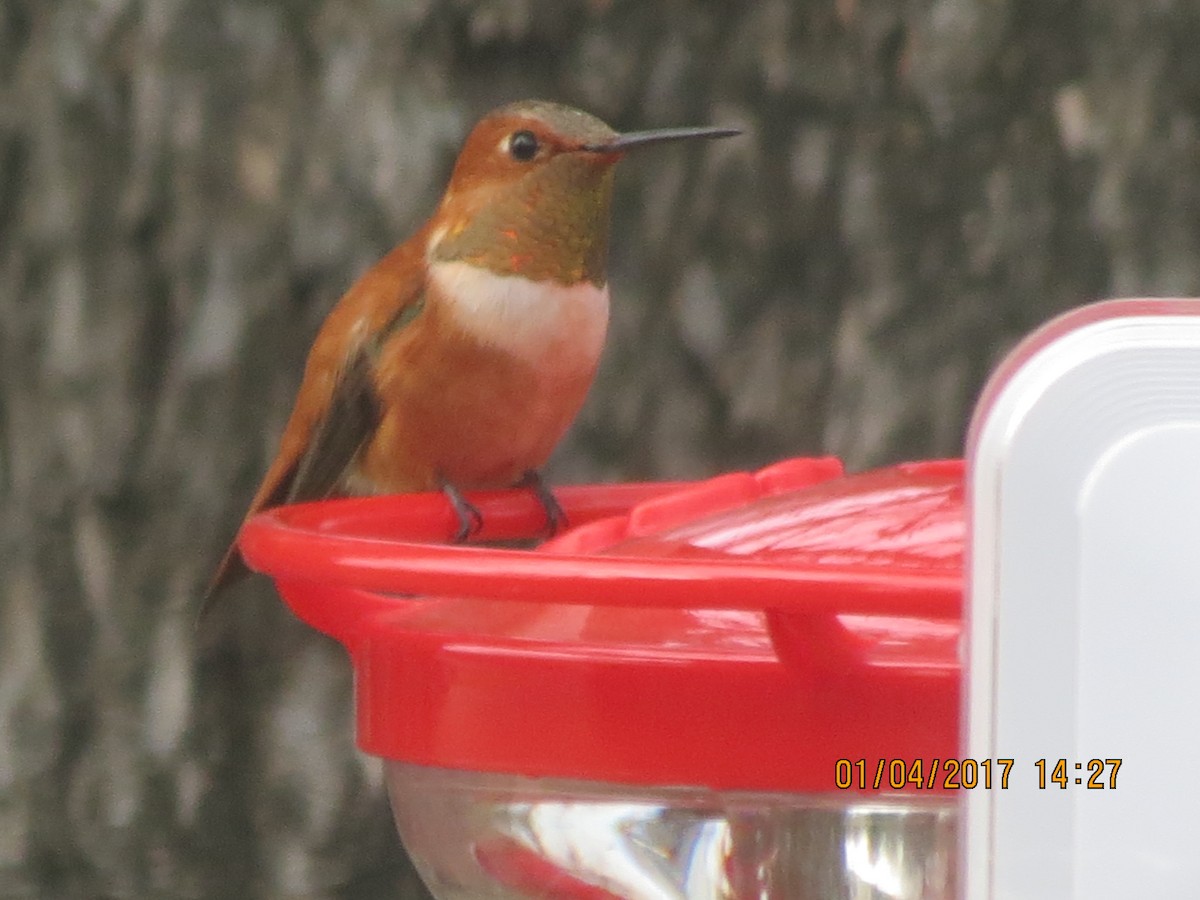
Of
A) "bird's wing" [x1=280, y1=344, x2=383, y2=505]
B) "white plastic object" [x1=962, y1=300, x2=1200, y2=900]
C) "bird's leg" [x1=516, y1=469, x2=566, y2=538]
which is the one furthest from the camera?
"bird's wing" [x1=280, y1=344, x2=383, y2=505]

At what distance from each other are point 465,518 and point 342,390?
20.1 inches

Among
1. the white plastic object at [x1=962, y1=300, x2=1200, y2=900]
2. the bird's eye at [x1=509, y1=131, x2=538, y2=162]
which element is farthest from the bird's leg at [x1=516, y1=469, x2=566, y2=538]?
the white plastic object at [x1=962, y1=300, x2=1200, y2=900]

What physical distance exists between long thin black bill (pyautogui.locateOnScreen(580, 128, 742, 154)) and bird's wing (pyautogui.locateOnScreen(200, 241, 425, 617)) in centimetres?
24

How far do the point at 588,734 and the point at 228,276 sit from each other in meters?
1.40

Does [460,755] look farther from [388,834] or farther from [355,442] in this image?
[388,834]

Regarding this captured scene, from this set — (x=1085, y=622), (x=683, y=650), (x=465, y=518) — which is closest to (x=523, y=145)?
(x=465, y=518)

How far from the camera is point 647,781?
0.70 metres

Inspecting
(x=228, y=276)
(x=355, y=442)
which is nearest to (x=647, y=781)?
(x=355, y=442)

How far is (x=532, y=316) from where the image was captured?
5.73 feet

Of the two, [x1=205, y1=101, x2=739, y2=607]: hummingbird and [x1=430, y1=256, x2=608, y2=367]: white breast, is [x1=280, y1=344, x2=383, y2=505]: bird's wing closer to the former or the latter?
[x1=205, y1=101, x2=739, y2=607]: hummingbird

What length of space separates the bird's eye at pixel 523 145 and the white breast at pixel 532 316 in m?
0.14

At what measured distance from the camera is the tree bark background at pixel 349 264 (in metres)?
1.96

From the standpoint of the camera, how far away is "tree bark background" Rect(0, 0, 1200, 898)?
6.43ft
